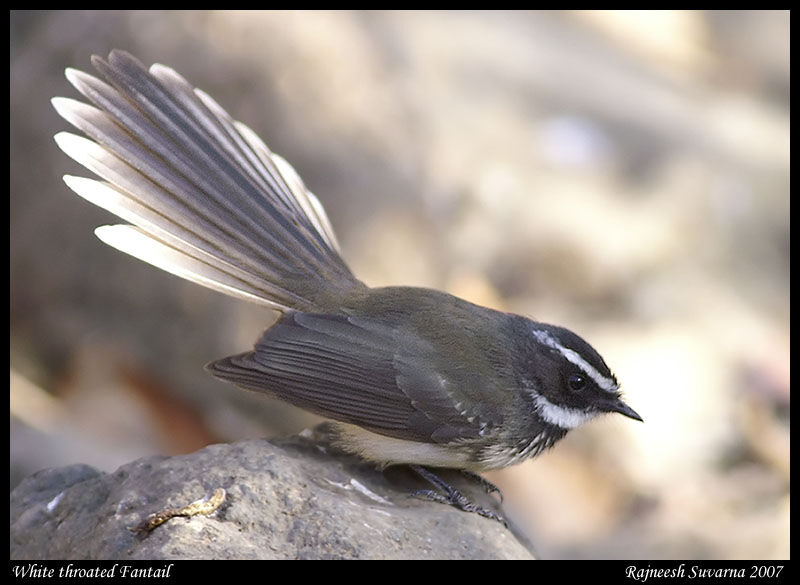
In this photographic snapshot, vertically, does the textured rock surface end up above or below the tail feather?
below

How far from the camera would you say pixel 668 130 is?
1096cm

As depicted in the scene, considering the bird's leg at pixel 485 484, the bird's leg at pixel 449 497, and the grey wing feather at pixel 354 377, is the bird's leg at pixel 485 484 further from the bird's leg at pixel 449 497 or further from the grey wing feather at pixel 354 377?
the grey wing feather at pixel 354 377

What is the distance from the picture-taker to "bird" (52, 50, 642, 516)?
4.30 m

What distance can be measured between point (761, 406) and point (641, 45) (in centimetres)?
658

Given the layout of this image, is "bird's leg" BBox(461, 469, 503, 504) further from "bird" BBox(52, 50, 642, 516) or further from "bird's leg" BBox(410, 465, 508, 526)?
"bird's leg" BBox(410, 465, 508, 526)

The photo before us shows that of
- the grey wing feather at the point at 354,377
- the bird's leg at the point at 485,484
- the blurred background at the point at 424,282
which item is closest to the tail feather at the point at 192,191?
the grey wing feather at the point at 354,377

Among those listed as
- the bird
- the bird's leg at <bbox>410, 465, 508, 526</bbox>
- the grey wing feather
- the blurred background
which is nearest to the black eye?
the bird

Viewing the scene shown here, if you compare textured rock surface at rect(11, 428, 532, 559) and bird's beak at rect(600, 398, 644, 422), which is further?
bird's beak at rect(600, 398, 644, 422)

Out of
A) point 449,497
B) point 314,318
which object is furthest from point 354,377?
point 449,497

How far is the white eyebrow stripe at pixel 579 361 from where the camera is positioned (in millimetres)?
4559

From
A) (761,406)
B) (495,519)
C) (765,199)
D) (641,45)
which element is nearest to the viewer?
(495,519)

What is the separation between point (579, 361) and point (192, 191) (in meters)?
1.89
